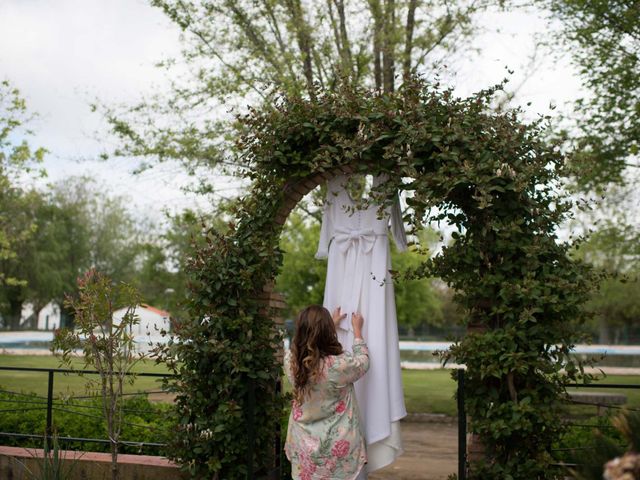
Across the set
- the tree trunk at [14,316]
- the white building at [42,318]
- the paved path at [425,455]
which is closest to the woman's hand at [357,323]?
the paved path at [425,455]

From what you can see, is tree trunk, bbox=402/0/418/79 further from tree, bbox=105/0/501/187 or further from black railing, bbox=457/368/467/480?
black railing, bbox=457/368/467/480

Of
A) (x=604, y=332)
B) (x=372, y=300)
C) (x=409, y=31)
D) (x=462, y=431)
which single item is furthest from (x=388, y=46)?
(x=604, y=332)

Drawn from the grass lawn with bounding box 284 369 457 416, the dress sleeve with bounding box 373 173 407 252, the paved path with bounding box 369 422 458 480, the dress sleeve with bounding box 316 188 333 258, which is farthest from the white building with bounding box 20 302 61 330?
the dress sleeve with bounding box 373 173 407 252

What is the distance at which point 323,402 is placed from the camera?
4.59 m

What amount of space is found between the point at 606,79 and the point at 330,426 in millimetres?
10748

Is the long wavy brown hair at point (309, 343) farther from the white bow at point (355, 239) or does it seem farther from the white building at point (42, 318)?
the white building at point (42, 318)

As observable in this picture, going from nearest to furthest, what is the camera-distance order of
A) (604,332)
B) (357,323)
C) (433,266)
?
(433,266) < (357,323) < (604,332)

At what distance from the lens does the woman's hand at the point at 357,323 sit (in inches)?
196

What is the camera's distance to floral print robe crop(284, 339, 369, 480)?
4.54m

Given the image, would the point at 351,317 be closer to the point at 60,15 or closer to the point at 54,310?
the point at 60,15

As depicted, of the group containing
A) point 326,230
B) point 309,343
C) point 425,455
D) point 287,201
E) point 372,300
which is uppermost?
point 287,201

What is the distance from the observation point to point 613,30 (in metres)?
12.9

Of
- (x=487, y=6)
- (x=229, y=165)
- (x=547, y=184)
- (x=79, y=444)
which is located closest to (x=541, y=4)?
(x=487, y=6)

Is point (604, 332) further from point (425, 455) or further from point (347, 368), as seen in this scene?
point (347, 368)
